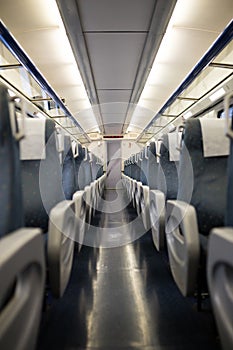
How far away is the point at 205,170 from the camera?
1.18m

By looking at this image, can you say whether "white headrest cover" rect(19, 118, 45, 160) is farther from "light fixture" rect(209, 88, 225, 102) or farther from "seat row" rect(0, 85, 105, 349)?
"light fixture" rect(209, 88, 225, 102)

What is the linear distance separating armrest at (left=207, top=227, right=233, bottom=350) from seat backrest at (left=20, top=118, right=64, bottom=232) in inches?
31.3

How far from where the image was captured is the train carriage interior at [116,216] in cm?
70

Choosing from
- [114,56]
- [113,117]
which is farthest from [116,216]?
[113,117]

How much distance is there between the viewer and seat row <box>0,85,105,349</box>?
581mm

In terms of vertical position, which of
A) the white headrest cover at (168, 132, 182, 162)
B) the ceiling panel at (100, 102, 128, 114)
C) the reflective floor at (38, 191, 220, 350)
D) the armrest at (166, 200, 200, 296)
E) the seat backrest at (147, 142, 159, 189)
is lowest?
the reflective floor at (38, 191, 220, 350)

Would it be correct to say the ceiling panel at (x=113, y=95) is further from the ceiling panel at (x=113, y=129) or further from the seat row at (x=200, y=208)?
the seat row at (x=200, y=208)

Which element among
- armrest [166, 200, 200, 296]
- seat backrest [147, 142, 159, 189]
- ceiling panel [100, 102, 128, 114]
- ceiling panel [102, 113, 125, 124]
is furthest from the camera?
ceiling panel [102, 113, 125, 124]

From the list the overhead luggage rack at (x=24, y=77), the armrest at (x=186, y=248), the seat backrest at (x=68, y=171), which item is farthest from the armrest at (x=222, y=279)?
the overhead luggage rack at (x=24, y=77)

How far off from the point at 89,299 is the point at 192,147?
1.05 meters

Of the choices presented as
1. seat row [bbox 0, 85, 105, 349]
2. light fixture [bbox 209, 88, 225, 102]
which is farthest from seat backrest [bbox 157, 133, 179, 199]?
light fixture [bbox 209, 88, 225, 102]

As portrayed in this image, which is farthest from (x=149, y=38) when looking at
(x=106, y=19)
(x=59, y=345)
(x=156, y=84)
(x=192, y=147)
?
(x=59, y=345)

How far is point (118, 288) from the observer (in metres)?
1.61

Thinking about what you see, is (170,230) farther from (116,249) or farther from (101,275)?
(116,249)
